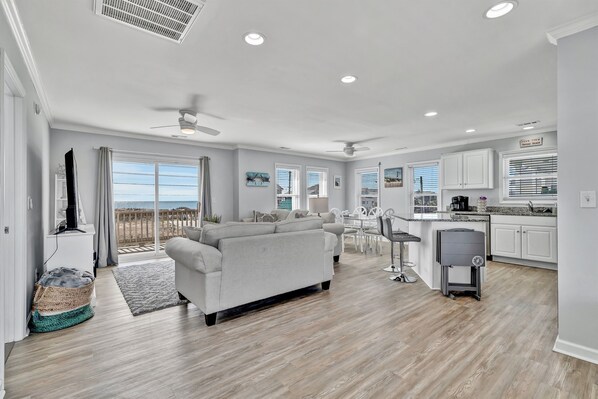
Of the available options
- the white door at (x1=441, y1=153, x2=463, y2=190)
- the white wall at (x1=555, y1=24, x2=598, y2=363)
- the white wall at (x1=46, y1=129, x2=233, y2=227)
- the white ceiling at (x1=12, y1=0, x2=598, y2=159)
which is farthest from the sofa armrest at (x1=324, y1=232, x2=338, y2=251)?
the white door at (x1=441, y1=153, x2=463, y2=190)

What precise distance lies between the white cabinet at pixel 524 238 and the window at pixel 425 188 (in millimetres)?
1756

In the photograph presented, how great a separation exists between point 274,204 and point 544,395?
19.9 feet

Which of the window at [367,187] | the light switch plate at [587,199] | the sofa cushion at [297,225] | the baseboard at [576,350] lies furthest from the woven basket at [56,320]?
the window at [367,187]

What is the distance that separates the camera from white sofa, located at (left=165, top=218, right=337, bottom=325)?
8.93 feet

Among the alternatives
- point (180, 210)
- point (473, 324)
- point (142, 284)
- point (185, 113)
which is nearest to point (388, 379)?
point (473, 324)

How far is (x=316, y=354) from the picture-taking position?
7.22ft

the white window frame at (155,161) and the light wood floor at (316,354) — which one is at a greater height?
the white window frame at (155,161)

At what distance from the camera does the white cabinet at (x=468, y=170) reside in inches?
225

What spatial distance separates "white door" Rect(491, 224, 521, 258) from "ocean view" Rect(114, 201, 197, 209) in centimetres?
602

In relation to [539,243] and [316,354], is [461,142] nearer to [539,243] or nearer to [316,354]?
[539,243]

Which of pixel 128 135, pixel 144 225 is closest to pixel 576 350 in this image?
pixel 144 225

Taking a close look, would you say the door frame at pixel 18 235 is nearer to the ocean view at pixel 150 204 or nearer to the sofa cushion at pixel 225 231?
the sofa cushion at pixel 225 231

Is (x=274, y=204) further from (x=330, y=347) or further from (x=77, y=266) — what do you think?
(x=330, y=347)

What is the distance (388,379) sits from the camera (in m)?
1.89
